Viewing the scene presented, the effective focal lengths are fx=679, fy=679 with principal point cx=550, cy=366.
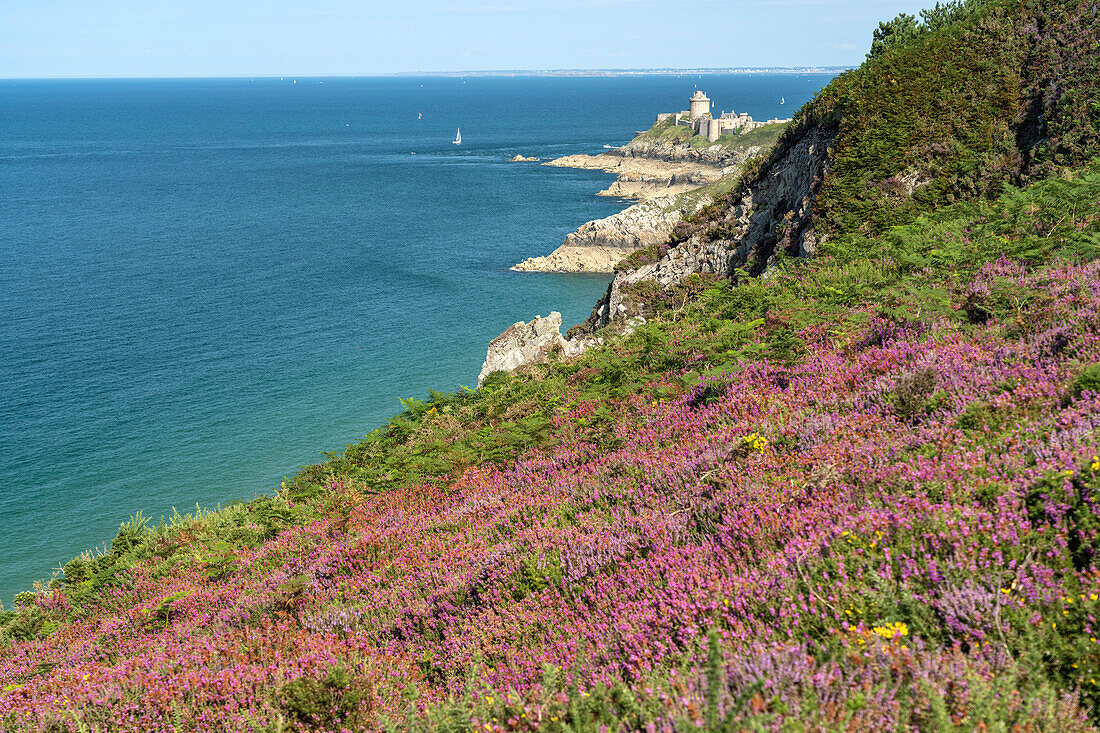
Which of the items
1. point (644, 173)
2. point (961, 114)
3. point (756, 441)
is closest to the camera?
point (756, 441)

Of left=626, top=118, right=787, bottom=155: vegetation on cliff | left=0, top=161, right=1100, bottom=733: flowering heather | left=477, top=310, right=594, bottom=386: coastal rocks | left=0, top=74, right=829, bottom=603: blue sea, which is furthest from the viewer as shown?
left=626, top=118, right=787, bottom=155: vegetation on cliff

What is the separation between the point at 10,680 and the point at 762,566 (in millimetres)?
8896

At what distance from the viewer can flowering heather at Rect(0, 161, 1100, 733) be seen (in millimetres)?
3715

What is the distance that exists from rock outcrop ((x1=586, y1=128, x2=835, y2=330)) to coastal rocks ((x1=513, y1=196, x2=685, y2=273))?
41.3 meters

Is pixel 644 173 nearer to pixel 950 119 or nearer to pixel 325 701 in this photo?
pixel 950 119

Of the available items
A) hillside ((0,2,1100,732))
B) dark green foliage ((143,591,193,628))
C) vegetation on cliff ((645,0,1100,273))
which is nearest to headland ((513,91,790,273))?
vegetation on cliff ((645,0,1100,273))

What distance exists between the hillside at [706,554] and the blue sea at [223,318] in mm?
26835

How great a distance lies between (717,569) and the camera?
5180 mm

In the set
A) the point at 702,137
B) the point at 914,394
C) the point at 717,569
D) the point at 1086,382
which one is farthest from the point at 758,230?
the point at 702,137

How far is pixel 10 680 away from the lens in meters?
8.11

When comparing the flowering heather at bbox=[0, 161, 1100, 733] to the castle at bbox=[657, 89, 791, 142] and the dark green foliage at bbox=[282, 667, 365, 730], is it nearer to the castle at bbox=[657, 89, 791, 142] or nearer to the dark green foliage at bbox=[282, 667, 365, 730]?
the dark green foliage at bbox=[282, 667, 365, 730]

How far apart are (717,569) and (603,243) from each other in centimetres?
7446

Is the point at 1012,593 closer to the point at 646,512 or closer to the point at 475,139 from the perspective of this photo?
the point at 646,512

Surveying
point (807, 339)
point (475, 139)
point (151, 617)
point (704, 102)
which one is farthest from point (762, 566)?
point (475, 139)
